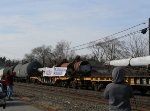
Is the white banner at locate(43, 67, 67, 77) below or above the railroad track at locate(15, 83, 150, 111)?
above

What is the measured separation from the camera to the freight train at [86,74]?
30.3m

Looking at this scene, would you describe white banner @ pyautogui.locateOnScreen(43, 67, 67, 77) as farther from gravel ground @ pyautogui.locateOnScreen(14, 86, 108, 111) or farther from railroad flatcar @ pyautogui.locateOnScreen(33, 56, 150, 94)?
gravel ground @ pyautogui.locateOnScreen(14, 86, 108, 111)

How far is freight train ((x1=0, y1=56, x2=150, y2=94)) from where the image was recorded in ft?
99.3

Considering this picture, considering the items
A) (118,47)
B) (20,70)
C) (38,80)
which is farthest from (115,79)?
(118,47)

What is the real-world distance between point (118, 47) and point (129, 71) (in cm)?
7151

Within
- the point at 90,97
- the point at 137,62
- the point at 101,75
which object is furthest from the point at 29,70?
the point at 90,97

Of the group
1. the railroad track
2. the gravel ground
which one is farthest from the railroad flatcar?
the gravel ground

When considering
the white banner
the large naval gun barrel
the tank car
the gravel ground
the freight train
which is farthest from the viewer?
the tank car

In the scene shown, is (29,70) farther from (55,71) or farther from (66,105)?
(66,105)

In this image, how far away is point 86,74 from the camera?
142 feet

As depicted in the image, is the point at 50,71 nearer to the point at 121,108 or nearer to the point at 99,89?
the point at 99,89

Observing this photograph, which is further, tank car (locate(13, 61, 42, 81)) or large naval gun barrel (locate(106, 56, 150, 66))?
tank car (locate(13, 61, 42, 81))

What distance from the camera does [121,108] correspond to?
7383 millimetres

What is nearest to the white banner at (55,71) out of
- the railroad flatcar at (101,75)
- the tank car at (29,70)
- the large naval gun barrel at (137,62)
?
the railroad flatcar at (101,75)
